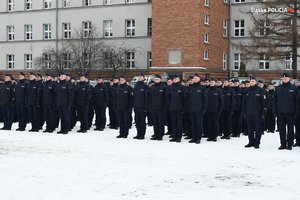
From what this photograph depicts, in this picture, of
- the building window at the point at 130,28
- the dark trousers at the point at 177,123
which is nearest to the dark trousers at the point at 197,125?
the dark trousers at the point at 177,123

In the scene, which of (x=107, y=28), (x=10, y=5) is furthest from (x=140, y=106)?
(x=10, y=5)

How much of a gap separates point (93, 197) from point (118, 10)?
45582 mm

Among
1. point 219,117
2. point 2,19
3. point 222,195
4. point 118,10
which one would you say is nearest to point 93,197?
point 222,195

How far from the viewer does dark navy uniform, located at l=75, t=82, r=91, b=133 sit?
19647 mm

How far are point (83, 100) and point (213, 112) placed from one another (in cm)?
515

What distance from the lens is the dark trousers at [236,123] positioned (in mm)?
18672

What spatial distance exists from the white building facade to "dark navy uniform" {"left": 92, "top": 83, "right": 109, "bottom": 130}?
31.0 meters

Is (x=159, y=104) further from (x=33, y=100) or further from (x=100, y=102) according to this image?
(x=33, y=100)

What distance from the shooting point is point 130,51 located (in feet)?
171

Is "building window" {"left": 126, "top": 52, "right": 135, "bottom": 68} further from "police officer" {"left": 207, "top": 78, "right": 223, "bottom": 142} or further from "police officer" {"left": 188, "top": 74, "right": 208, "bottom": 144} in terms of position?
"police officer" {"left": 188, "top": 74, "right": 208, "bottom": 144}

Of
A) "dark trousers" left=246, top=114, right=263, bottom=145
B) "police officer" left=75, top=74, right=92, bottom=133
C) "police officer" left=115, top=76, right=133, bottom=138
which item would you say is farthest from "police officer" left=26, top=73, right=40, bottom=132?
"dark trousers" left=246, top=114, right=263, bottom=145

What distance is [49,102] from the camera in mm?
18859

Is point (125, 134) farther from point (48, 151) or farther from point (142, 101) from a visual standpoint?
point (48, 151)

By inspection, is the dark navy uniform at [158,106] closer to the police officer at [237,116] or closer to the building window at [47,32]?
the police officer at [237,116]
